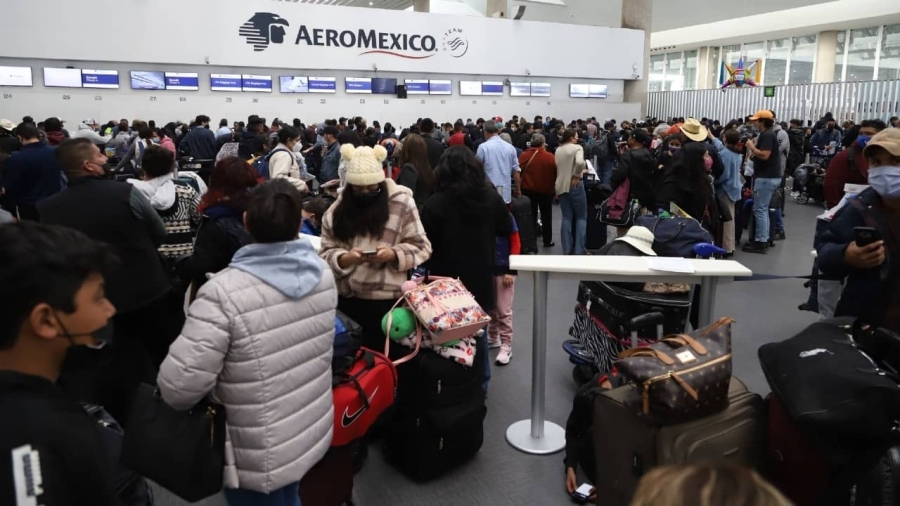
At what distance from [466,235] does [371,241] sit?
1.86ft

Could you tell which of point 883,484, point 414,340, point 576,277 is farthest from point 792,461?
point 414,340

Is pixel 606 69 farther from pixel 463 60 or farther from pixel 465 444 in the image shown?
pixel 465 444

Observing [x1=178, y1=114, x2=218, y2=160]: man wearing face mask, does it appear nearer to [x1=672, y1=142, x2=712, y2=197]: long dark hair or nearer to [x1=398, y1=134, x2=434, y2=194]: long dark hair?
[x1=398, y1=134, x2=434, y2=194]: long dark hair

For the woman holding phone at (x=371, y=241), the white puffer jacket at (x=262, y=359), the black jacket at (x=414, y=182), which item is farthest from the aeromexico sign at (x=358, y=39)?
the white puffer jacket at (x=262, y=359)

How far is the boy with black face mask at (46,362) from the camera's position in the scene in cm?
93

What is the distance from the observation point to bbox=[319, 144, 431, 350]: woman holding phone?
8.89 ft

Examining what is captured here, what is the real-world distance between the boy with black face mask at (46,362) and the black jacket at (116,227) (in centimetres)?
169

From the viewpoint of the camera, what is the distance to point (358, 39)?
51.5 ft

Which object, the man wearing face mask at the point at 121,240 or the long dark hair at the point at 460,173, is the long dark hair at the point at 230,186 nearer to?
the man wearing face mask at the point at 121,240

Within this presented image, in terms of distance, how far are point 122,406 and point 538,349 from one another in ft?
6.54

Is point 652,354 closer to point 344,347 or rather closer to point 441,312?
point 441,312

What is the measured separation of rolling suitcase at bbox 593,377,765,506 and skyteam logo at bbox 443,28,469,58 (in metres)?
15.9

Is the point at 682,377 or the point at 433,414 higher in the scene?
the point at 682,377

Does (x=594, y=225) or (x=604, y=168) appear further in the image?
(x=604, y=168)
